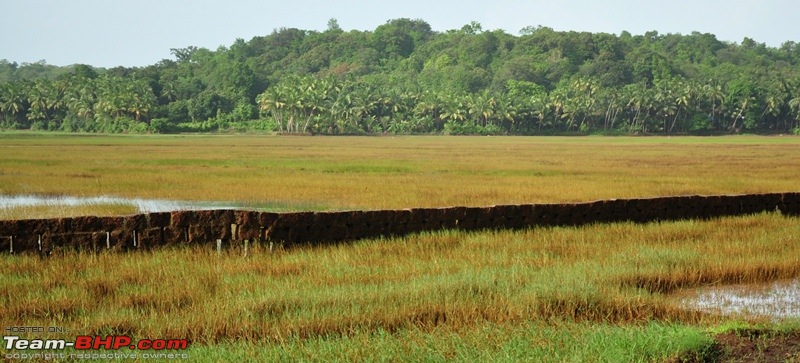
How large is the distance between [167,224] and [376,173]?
20755 millimetres

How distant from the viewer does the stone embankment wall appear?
40.3 feet

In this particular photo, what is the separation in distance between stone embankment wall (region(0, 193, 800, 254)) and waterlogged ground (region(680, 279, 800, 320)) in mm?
4814

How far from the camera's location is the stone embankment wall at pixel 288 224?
1228cm

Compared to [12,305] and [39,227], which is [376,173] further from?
[12,305]

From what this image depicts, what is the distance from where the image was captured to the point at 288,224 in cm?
1347

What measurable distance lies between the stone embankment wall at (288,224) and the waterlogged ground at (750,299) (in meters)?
4.81

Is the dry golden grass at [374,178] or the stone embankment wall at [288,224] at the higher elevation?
the stone embankment wall at [288,224]

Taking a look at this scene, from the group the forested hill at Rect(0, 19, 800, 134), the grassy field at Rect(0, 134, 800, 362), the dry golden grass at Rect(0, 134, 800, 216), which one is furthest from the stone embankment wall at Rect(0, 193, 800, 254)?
the forested hill at Rect(0, 19, 800, 134)

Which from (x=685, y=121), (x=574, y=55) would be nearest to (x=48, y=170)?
(x=685, y=121)

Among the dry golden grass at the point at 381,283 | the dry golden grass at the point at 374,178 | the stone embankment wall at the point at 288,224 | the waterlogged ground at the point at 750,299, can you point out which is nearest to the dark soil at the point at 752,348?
the dry golden grass at the point at 381,283

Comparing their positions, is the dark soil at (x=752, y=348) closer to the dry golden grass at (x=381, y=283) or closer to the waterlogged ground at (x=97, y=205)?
the dry golden grass at (x=381, y=283)

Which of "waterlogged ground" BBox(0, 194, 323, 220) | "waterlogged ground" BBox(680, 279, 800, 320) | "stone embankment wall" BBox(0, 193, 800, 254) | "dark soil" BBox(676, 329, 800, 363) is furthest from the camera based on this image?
"waterlogged ground" BBox(0, 194, 323, 220)

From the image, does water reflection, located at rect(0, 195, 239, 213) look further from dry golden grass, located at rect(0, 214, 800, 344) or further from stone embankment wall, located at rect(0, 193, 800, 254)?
dry golden grass, located at rect(0, 214, 800, 344)

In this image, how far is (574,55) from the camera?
534 ft
